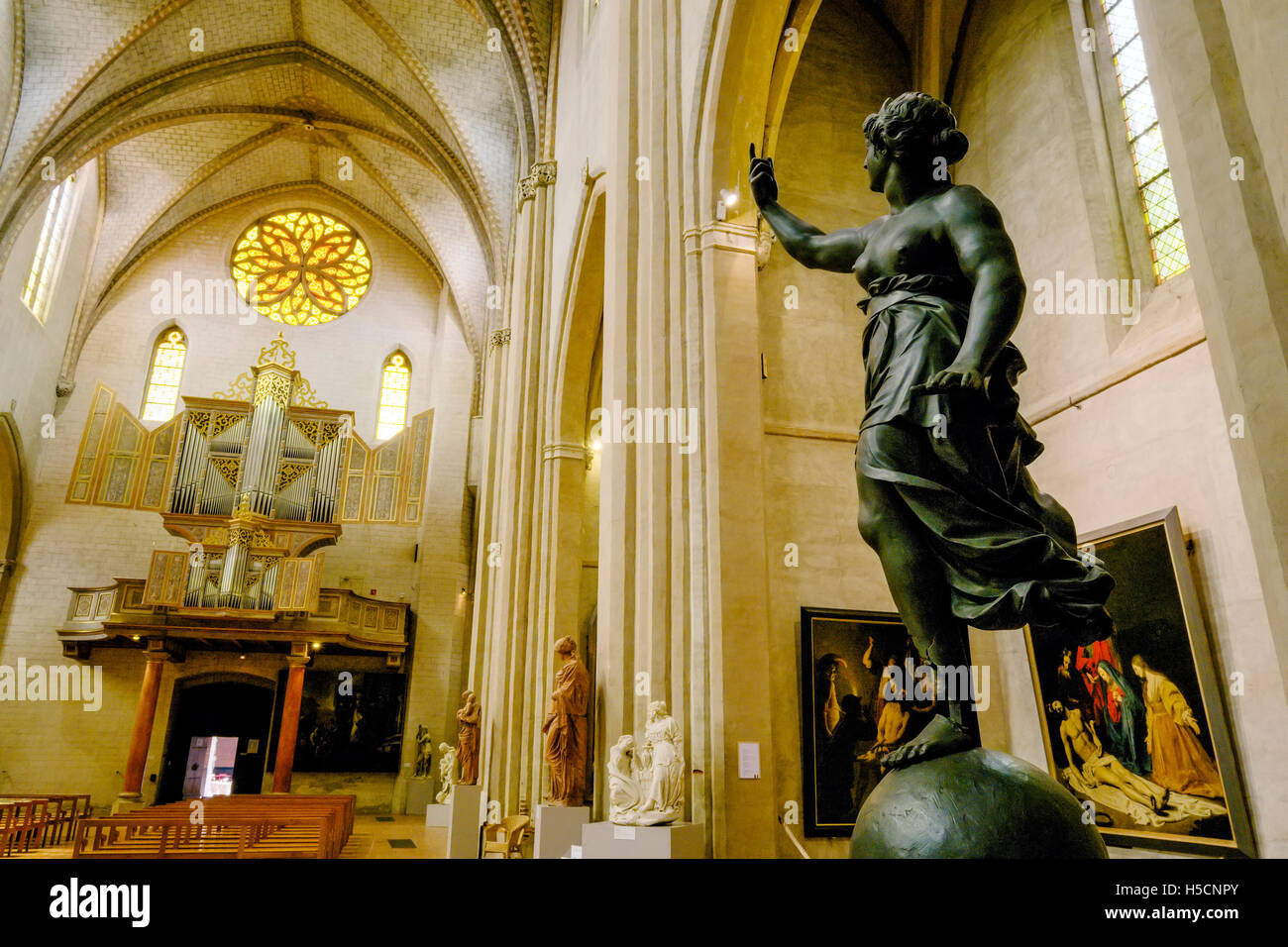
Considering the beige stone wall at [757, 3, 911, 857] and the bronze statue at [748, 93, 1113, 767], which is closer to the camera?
the bronze statue at [748, 93, 1113, 767]

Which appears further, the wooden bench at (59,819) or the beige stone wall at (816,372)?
the wooden bench at (59,819)

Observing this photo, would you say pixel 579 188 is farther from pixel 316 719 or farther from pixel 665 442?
pixel 316 719

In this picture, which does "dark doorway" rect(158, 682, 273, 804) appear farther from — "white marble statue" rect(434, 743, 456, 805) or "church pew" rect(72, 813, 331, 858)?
"church pew" rect(72, 813, 331, 858)

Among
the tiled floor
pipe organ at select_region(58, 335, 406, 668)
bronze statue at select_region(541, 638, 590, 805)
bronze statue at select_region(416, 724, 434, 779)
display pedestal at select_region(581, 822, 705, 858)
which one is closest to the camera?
display pedestal at select_region(581, 822, 705, 858)

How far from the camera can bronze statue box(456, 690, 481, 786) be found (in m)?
12.3

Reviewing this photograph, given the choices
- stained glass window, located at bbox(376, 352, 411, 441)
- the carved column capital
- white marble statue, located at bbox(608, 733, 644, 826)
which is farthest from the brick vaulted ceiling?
white marble statue, located at bbox(608, 733, 644, 826)

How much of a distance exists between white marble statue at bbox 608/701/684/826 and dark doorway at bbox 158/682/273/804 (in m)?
16.5

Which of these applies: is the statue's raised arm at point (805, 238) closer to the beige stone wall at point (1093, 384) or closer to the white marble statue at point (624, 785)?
the white marble statue at point (624, 785)

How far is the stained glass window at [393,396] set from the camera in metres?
22.3

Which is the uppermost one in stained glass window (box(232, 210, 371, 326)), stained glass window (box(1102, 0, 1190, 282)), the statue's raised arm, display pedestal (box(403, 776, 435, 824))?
stained glass window (box(232, 210, 371, 326))

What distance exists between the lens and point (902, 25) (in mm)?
9391

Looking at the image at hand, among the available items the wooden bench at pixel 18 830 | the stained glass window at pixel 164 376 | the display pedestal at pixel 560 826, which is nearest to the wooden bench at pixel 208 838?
the wooden bench at pixel 18 830

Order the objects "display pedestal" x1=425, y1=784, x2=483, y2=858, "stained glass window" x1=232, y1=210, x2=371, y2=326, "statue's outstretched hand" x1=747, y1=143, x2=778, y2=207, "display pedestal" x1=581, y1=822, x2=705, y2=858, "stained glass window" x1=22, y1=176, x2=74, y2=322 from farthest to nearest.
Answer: "stained glass window" x1=232, y1=210, x2=371, y2=326 < "stained glass window" x1=22, y1=176, x2=74, y2=322 < "display pedestal" x1=425, y1=784, x2=483, y2=858 < "display pedestal" x1=581, y1=822, x2=705, y2=858 < "statue's outstretched hand" x1=747, y1=143, x2=778, y2=207

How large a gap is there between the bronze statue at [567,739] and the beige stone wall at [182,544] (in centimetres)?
1259
